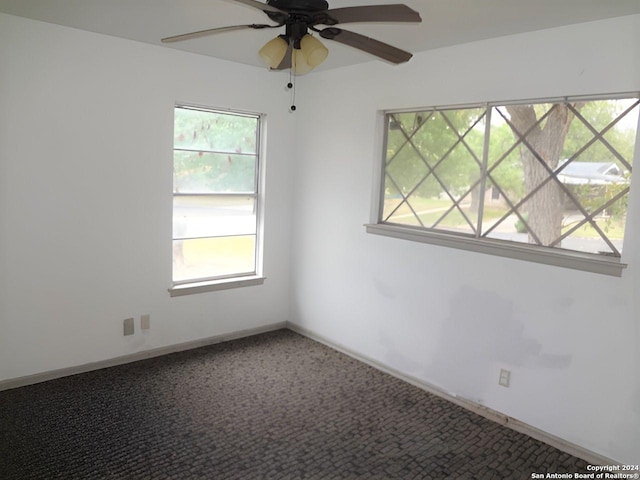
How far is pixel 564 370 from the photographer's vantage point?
2871 mm

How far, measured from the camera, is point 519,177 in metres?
3.10

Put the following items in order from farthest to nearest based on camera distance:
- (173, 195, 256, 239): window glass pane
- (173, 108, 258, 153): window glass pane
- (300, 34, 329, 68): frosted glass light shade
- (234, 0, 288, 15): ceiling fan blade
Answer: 1. (173, 195, 256, 239): window glass pane
2. (173, 108, 258, 153): window glass pane
3. (300, 34, 329, 68): frosted glass light shade
4. (234, 0, 288, 15): ceiling fan blade

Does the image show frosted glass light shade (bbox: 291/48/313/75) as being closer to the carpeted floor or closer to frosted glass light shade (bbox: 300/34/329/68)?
frosted glass light shade (bbox: 300/34/329/68)

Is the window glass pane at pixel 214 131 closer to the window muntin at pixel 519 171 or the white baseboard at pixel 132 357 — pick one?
the window muntin at pixel 519 171

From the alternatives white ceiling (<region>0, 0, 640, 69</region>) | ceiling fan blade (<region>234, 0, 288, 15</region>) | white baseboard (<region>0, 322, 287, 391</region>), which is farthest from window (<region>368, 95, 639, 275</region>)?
ceiling fan blade (<region>234, 0, 288, 15</region>)

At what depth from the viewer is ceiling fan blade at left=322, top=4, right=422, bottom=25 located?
69.2 inches

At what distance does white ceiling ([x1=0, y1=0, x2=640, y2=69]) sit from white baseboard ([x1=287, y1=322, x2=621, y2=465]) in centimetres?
235

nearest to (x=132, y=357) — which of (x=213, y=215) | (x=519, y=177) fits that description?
(x=213, y=215)

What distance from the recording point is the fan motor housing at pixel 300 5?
71.9 inches

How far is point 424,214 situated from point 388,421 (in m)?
1.48

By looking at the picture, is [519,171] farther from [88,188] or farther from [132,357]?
[132,357]

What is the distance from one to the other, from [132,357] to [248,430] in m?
1.39

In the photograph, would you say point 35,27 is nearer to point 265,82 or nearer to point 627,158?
point 265,82

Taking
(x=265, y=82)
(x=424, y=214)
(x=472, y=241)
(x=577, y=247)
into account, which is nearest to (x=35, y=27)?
(x=265, y=82)
